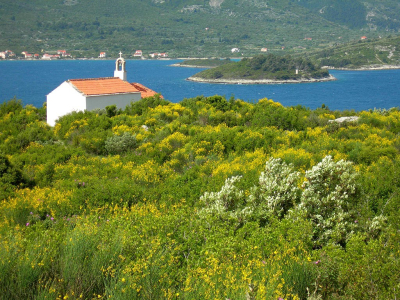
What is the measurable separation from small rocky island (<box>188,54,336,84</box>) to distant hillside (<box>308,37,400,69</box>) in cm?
2756

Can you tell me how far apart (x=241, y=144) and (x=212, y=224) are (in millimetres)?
7069

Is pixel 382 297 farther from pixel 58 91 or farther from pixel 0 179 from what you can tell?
pixel 58 91

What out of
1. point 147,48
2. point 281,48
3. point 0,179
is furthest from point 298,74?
point 0,179

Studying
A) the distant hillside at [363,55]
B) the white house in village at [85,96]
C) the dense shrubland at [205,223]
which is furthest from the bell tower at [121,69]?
the distant hillside at [363,55]

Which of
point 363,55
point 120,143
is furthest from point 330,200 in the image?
point 363,55

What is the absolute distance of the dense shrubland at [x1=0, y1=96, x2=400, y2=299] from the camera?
4.37 meters

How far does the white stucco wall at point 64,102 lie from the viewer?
864 inches

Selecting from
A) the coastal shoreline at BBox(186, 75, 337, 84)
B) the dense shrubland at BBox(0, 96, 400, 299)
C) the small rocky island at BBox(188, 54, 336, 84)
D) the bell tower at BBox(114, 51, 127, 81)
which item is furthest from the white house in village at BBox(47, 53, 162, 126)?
the small rocky island at BBox(188, 54, 336, 84)

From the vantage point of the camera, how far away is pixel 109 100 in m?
22.7

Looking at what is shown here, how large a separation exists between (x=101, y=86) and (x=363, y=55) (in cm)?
14243

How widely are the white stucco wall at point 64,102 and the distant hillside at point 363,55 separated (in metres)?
131

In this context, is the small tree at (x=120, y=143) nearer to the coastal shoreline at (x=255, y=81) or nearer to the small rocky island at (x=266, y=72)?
the coastal shoreline at (x=255, y=81)

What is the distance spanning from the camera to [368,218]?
20.9ft

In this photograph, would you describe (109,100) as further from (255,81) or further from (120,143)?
(255,81)
